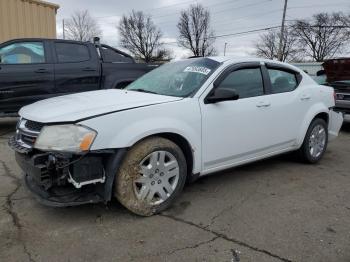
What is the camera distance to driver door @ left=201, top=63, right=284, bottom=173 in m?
3.91

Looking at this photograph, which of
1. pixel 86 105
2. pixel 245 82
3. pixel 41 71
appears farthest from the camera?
pixel 41 71

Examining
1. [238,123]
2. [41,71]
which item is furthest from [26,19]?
[238,123]

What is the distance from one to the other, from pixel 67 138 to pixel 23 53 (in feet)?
15.4

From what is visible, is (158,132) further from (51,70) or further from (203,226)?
(51,70)

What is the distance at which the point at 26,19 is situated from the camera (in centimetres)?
1084

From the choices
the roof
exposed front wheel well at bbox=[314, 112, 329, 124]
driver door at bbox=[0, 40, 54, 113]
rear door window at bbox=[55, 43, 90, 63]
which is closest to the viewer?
exposed front wheel well at bbox=[314, 112, 329, 124]

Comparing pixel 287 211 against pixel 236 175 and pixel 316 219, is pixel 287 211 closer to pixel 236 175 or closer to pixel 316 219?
pixel 316 219

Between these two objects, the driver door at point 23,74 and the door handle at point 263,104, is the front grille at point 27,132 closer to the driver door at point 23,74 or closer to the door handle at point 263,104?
the door handle at point 263,104

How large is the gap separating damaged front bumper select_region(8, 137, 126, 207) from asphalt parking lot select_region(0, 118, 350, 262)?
0.29 m

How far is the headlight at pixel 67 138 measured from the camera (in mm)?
3086

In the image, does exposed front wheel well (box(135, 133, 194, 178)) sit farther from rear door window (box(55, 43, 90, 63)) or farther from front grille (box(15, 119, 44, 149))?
rear door window (box(55, 43, 90, 63))

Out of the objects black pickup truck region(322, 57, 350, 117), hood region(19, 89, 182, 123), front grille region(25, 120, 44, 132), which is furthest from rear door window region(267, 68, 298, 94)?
black pickup truck region(322, 57, 350, 117)

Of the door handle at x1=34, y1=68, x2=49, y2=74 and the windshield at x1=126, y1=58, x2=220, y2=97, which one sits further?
the door handle at x1=34, y1=68, x2=49, y2=74

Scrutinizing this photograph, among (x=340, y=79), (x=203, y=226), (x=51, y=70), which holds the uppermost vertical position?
(x=51, y=70)
